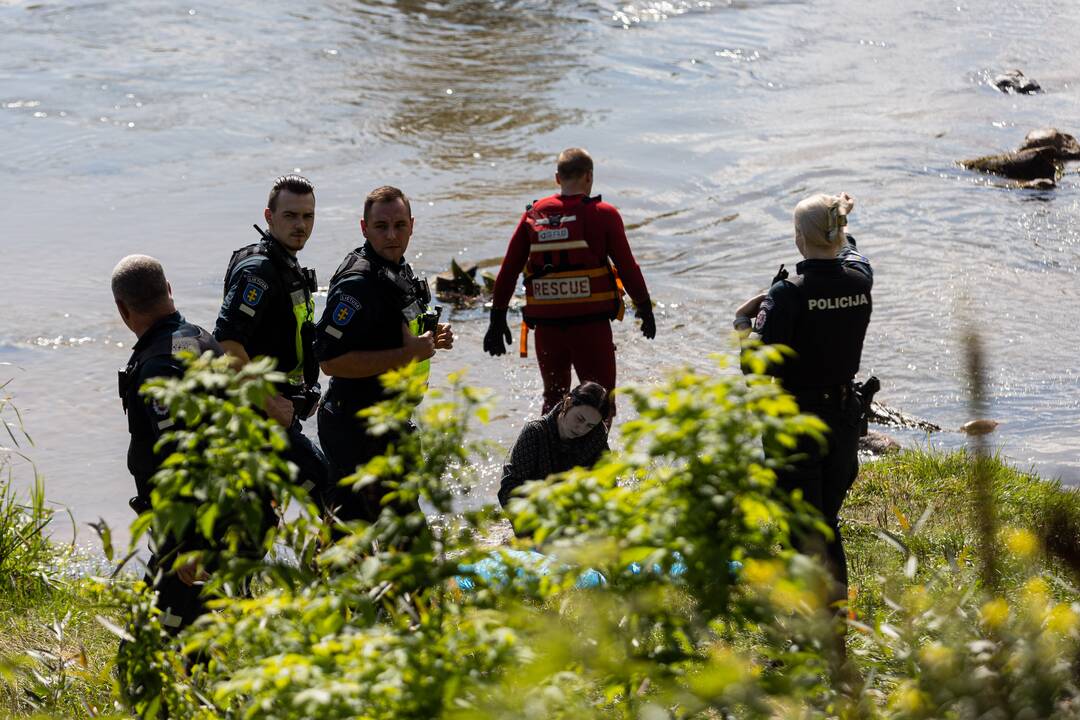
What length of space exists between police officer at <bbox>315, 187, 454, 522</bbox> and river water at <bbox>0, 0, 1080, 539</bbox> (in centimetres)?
246

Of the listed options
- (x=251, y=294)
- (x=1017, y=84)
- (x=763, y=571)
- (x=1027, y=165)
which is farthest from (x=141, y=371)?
(x=1017, y=84)

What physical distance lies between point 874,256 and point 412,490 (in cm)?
1175

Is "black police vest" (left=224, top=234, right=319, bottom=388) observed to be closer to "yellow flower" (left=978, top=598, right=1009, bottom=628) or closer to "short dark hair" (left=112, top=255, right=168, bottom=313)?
"short dark hair" (left=112, top=255, right=168, bottom=313)

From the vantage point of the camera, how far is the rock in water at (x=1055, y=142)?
16688 mm

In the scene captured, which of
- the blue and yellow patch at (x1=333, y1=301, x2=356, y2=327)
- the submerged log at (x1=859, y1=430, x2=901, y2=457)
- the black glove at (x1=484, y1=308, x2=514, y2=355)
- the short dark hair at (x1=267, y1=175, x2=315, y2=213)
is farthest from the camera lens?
the submerged log at (x1=859, y1=430, x2=901, y2=457)

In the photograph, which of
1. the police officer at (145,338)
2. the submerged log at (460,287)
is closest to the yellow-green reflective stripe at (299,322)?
the police officer at (145,338)

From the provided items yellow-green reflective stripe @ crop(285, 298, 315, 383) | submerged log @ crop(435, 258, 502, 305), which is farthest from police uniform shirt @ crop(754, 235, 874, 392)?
submerged log @ crop(435, 258, 502, 305)

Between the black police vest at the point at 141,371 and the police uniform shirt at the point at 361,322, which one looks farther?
the police uniform shirt at the point at 361,322

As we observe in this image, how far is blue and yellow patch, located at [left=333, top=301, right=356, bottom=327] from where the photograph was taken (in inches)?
206

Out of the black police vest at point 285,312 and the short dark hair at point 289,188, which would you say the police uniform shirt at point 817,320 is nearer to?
the black police vest at point 285,312

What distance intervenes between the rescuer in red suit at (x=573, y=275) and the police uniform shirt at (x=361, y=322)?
1.85 m

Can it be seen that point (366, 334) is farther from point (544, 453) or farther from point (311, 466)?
point (544, 453)

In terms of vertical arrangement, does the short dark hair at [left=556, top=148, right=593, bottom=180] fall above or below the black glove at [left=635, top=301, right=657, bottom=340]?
above

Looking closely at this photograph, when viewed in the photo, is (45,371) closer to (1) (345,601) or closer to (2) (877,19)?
(1) (345,601)
